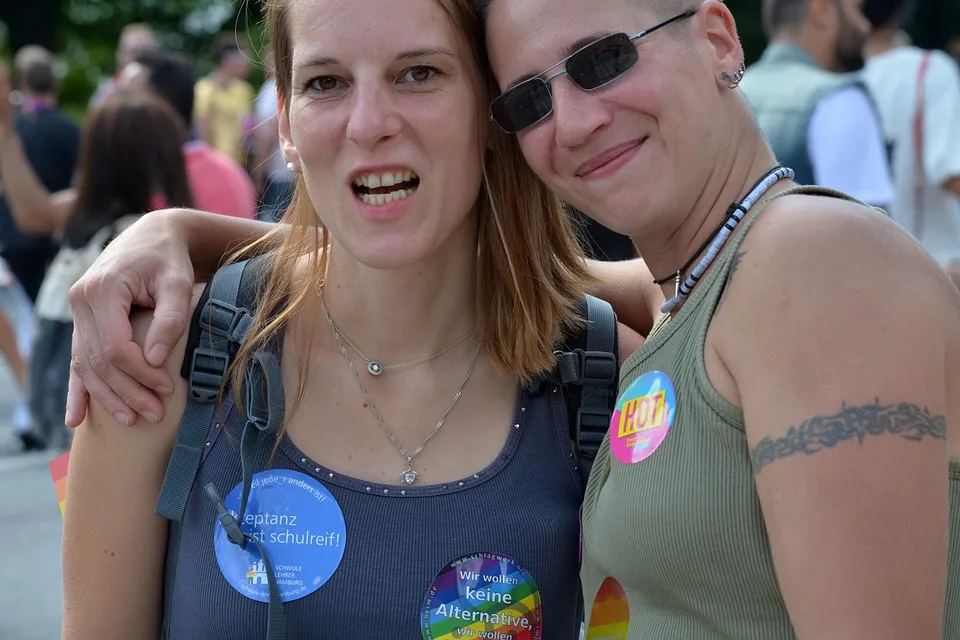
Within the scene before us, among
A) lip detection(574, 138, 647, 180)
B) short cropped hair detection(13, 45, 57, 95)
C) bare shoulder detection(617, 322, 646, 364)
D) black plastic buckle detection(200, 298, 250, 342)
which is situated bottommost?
short cropped hair detection(13, 45, 57, 95)

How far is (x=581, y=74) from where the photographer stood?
2.09 m

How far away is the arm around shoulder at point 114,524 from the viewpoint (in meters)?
2.26

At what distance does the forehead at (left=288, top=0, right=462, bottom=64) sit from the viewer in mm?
2232

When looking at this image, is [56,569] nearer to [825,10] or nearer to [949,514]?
[825,10]

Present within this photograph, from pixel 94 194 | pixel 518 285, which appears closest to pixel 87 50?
pixel 94 194

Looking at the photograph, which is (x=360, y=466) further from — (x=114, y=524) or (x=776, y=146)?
(x=776, y=146)

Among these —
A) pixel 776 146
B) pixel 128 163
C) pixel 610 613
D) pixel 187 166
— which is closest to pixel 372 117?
pixel 610 613

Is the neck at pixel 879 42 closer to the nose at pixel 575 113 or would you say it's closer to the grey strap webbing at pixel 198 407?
the nose at pixel 575 113

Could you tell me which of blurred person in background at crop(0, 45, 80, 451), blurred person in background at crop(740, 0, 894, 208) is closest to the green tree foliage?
blurred person in background at crop(0, 45, 80, 451)

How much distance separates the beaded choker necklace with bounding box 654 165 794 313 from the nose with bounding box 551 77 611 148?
0.89ft

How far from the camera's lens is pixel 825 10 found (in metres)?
5.30

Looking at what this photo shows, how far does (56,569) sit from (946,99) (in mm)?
4780

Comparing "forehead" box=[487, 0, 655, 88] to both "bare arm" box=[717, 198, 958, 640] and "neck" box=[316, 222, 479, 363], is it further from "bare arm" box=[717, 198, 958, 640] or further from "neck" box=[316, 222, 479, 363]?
"bare arm" box=[717, 198, 958, 640]

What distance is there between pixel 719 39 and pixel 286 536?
1.19 meters
